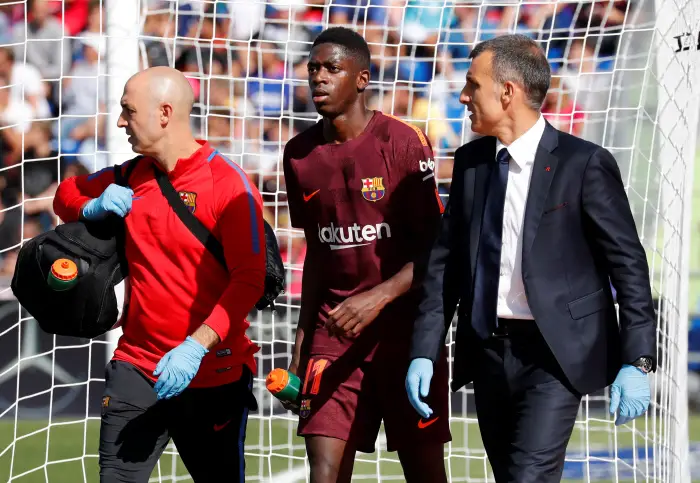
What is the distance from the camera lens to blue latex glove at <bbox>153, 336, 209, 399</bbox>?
13.2 feet

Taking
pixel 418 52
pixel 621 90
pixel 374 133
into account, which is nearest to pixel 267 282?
pixel 374 133

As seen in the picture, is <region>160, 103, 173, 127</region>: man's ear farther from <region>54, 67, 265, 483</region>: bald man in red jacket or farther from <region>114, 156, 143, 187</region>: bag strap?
<region>114, 156, 143, 187</region>: bag strap

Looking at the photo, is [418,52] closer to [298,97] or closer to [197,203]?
[298,97]

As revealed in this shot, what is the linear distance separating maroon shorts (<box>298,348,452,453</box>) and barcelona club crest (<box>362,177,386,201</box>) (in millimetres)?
601

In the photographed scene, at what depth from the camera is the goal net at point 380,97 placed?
5.93 metres

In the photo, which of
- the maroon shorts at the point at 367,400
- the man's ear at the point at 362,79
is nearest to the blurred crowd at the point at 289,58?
the man's ear at the point at 362,79

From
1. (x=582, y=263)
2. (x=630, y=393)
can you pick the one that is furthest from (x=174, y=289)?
(x=630, y=393)

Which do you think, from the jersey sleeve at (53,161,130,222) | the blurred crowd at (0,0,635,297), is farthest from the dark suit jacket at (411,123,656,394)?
the blurred crowd at (0,0,635,297)

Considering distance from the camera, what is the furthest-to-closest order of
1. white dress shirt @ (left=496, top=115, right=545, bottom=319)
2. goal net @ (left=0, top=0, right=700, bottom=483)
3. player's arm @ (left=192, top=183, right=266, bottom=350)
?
1. goal net @ (left=0, top=0, right=700, bottom=483)
2. player's arm @ (left=192, top=183, right=266, bottom=350)
3. white dress shirt @ (left=496, top=115, right=545, bottom=319)

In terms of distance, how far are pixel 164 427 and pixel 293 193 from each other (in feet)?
3.33

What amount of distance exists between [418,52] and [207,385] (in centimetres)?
294

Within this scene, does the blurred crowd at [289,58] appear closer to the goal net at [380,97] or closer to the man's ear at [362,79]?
the goal net at [380,97]

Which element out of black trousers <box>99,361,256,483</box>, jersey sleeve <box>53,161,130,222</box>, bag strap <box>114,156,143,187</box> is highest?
bag strap <box>114,156,143,187</box>

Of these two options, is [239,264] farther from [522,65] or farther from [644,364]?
[644,364]
